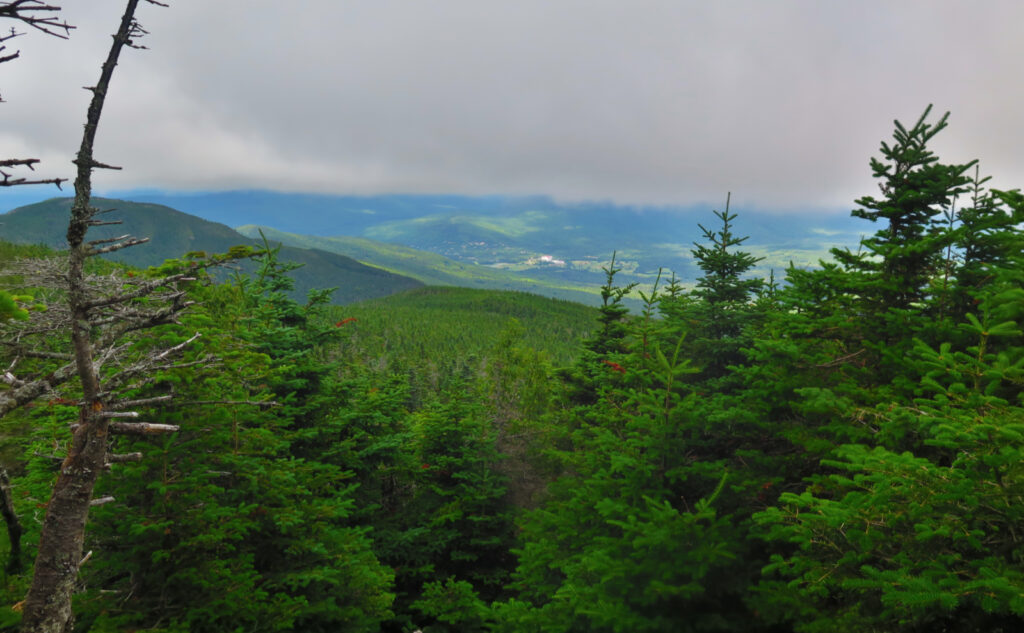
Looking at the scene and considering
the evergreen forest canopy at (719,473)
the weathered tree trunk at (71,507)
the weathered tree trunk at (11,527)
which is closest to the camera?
the evergreen forest canopy at (719,473)

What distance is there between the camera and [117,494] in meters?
9.17

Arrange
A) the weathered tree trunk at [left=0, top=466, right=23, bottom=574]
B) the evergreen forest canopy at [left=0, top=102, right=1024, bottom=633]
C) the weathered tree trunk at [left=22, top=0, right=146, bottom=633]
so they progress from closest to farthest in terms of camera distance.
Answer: the evergreen forest canopy at [left=0, top=102, right=1024, bottom=633] < the weathered tree trunk at [left=22, top=0, right=146, bottom=633] < the weathered tree trunk at [left=0, top=466, right=23, bottom=574]

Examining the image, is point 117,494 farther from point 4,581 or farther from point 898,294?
point 898,294

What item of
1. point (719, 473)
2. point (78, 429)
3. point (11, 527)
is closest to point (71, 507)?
point (78, 429)

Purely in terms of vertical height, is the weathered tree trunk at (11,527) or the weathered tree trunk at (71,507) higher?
the weathered tree trunk at (71,507)

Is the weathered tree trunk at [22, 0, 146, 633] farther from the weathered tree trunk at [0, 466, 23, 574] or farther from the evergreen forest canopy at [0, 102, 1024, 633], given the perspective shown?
the weathered tree trunk at [0, 466, 23, 574]

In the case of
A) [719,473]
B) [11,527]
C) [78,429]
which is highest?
[78,429]

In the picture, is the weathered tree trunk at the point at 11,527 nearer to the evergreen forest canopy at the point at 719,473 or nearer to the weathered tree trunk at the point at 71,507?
the evergreen forest canopy at the point at 719,473

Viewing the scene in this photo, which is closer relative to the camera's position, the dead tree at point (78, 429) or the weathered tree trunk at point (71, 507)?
the dead tree at point (78, 429)

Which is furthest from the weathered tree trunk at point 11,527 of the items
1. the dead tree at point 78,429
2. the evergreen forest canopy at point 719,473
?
the dead tree at point 78,429

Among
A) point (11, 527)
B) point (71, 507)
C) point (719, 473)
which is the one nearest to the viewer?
point (71, 507)

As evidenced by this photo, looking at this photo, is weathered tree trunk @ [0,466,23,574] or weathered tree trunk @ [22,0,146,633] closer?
weathered tree trunk @ [22,0,146,633]

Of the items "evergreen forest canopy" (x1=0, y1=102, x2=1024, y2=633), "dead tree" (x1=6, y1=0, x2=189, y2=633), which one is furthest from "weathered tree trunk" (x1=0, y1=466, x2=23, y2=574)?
"dead tree" (x1=6, y1=0, x2=189, y2=633)

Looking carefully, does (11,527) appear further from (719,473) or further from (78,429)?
(719,473)
